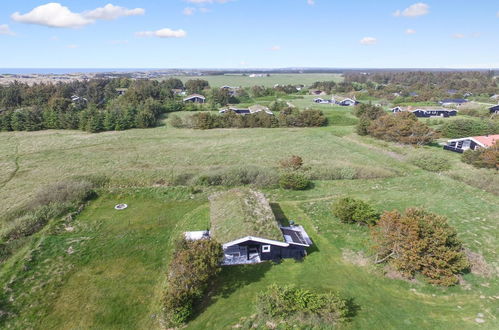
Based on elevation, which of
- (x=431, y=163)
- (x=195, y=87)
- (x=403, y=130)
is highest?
(x=195, y=87)

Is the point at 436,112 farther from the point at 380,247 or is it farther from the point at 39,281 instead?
the point at 39,281

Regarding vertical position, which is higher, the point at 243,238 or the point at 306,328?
the point at 243,238

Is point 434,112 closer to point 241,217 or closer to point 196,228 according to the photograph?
point 241,217

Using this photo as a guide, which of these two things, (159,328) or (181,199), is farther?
(181,199)

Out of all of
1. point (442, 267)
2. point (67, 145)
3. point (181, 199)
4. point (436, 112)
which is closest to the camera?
point (442, 267)

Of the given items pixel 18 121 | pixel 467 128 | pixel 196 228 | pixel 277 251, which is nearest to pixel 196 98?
pixel 18 121

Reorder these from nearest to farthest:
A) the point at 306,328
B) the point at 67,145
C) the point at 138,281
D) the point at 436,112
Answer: the point at 306,328
the point at 138,281
the point at 67,145
the point at 436,112

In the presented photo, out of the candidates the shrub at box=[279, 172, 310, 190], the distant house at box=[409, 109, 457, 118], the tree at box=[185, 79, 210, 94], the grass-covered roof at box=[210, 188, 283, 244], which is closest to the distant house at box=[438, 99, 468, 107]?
the distant house at box=[409, 109, 457, 118]

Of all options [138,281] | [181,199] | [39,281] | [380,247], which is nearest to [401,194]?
[380,247]
